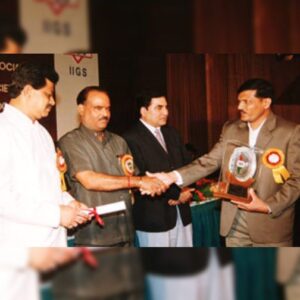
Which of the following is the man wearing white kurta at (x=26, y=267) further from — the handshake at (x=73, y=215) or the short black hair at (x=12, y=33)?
the short black hair at (x=12, y=33)

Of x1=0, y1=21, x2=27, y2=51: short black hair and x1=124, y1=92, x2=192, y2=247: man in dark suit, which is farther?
x1=124, y1=92, x2=192, y2=247: man in dark suit

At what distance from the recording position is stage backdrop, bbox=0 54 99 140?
1.99 meters

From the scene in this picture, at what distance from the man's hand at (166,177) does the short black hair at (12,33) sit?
0.74 metres

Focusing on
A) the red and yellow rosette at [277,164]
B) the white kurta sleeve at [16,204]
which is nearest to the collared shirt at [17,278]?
the white kurta sleeve at [16,204]

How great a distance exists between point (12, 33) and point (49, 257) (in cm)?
92

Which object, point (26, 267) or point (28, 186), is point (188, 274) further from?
point (28, 186)

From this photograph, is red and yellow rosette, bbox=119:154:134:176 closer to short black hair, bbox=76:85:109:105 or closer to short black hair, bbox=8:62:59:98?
short black hair, bbox=76:85:109:105

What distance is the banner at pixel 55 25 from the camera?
71.0 inches

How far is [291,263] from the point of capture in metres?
2.21

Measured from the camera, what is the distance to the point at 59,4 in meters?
1.82

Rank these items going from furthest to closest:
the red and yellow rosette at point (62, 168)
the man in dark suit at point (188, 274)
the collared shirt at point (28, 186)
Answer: the man in dark suit at point (188, 274)
the red and yellow rosette at point (62, 168)
the collared shirt at point (28, 186)

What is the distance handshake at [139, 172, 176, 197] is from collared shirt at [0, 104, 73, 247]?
0.32m

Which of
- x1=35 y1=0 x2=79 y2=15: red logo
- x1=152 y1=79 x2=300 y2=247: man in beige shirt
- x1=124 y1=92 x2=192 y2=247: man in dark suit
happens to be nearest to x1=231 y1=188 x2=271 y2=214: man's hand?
x1=152 y1=79 x2=300 y2=247: man in beige shirt

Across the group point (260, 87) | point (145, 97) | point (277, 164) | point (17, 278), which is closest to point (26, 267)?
point (17, 278)
